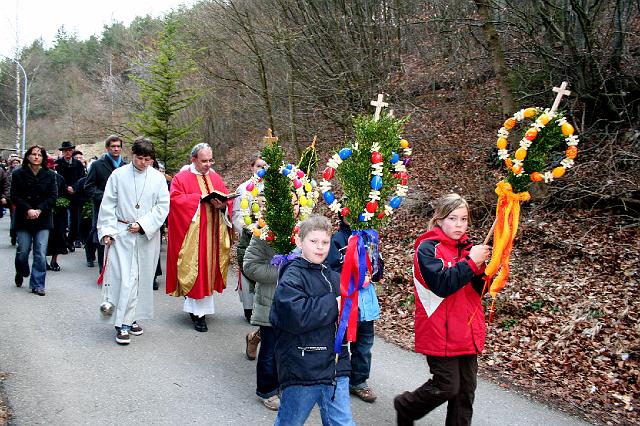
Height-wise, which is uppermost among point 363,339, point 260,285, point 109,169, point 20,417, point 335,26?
point 335,26

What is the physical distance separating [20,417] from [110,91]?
1193 inches

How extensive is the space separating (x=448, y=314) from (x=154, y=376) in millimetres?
3061

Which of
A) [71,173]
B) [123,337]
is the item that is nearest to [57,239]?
[71,173]

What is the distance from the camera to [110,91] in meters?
32.6

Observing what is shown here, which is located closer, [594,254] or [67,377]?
[67,377]

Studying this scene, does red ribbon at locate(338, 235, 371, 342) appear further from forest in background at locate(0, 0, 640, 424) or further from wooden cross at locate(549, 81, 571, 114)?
forest in background at locate(0, 0, 640, 424)

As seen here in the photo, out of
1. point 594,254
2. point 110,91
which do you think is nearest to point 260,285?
point 594,254

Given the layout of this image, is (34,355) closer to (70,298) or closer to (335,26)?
(70,298)

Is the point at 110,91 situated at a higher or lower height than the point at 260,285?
higher

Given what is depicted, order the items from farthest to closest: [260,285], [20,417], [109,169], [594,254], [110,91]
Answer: [110,91] → [109,169] → [594,254] → [260,285] → [20,417]

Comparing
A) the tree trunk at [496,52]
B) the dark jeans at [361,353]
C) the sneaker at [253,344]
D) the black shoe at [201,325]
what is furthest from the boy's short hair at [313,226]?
the tree trunk at [496,52]

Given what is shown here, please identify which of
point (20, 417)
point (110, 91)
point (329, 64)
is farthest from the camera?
point (110, 91)

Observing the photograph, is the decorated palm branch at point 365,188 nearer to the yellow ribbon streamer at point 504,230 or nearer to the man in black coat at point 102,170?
the yellow ribbon streamer at point 504,230

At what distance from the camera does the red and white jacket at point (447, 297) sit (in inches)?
161
